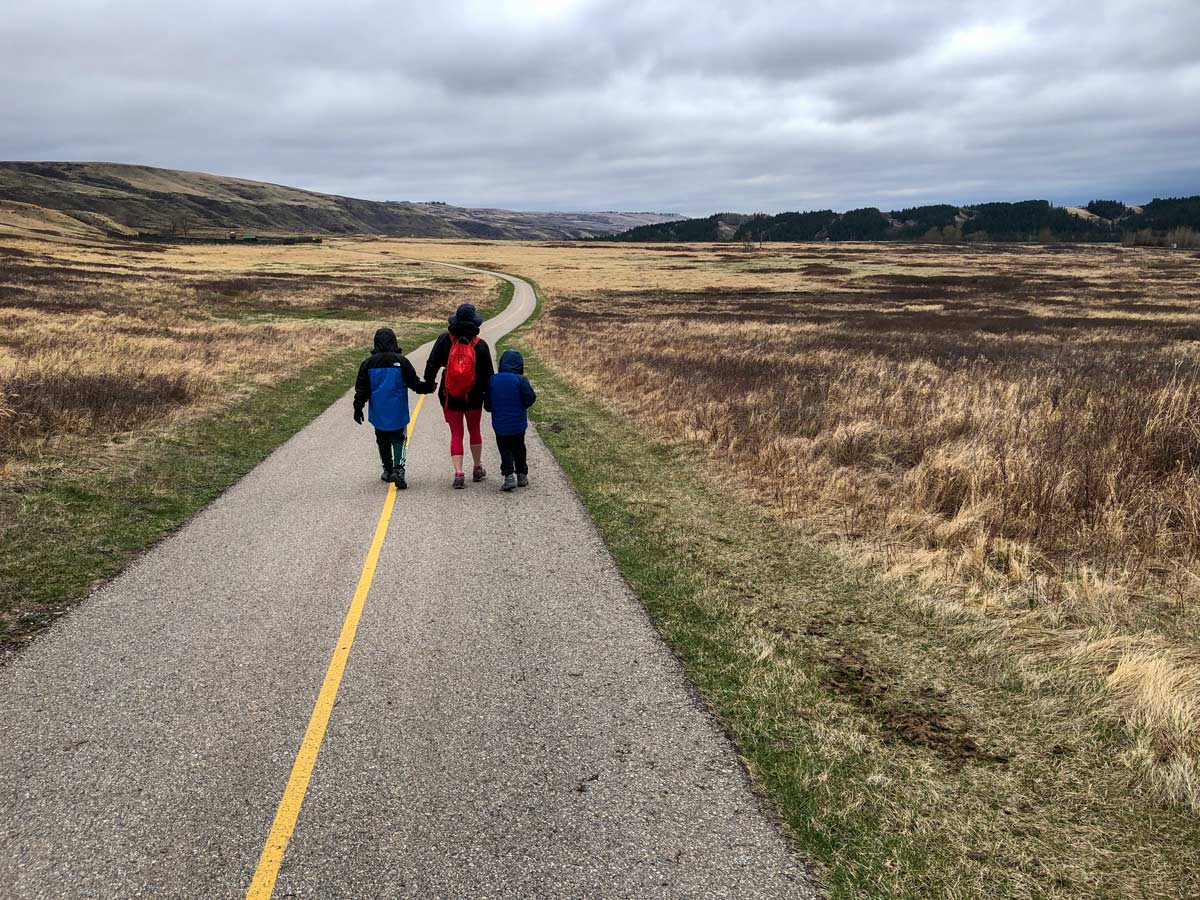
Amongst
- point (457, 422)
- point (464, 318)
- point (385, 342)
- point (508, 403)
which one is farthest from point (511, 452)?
point (385, 342)

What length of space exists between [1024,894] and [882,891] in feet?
2.12

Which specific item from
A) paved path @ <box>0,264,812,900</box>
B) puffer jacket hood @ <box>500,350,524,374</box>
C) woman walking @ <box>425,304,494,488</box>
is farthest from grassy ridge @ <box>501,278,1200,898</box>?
woman walking @ <box>425,304,494,488</box>

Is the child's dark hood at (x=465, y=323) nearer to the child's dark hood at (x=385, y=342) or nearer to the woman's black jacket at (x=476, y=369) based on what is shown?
the woman's black jacket at (x=476, y=369)

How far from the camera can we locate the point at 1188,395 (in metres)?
10.9

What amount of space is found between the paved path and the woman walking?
9.92ft

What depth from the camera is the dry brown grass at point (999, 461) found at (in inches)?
207

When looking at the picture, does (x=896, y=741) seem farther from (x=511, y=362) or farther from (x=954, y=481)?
(x=511, y=362)

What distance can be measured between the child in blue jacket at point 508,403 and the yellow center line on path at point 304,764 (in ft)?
11.0

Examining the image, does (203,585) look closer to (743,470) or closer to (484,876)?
(484,876)

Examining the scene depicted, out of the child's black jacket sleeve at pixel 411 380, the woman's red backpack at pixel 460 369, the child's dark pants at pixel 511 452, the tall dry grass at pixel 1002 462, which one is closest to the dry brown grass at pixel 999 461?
the tall dry grass at pixel 1002 462

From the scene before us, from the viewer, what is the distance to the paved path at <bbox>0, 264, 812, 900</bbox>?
3.30 m

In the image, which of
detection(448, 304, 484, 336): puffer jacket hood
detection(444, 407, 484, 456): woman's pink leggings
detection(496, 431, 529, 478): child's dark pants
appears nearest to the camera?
detection(448, 304, 484, 336): puffer jacket hood

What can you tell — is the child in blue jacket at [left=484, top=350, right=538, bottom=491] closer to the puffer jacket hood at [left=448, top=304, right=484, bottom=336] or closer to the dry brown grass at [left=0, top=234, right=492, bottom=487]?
the puffer jacket hood at [left=448, top=304, right=484, bottom=336]

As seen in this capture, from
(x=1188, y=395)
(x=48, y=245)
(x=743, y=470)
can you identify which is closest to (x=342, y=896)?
(x=743, y=470)
